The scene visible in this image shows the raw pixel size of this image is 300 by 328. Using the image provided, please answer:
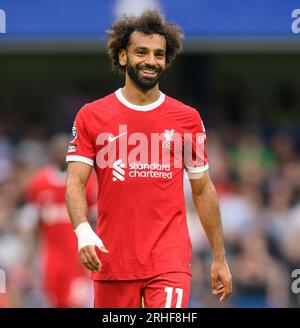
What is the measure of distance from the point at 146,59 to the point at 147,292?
5.08ft

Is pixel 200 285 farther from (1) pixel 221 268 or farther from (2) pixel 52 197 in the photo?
(1) pixel 221 268

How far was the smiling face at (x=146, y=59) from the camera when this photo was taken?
7.95m

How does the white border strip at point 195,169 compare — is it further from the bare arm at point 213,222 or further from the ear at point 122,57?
the ear at point 122,57

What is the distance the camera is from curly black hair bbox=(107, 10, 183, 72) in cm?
805

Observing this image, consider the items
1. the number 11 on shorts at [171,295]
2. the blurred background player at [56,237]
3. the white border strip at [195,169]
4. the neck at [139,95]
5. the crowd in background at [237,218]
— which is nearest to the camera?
the number 11 on shorts at [171,295]

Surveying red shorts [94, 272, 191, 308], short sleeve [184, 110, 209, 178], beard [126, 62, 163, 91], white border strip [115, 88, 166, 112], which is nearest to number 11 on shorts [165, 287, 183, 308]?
red shorts [94, 272, 191, 308]

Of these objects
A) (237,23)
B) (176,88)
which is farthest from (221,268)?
(176,88)

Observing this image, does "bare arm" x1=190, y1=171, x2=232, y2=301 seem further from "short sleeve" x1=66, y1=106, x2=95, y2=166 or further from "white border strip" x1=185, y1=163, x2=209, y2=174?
"short sleeve" x1=66, y1=106, x2=95, y2=166

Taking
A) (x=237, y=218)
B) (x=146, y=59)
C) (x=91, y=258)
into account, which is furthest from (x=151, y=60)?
(x=237, y=218)

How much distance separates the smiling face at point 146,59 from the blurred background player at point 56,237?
507cm

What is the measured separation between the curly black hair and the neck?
0.64ft

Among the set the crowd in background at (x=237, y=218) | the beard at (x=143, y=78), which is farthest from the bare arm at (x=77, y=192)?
the crowd in background at (x=237, y=218)

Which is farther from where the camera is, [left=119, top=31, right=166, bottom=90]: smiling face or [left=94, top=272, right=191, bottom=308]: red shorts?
[left=119, top=31, right=166, bottom=90]: smiling face
